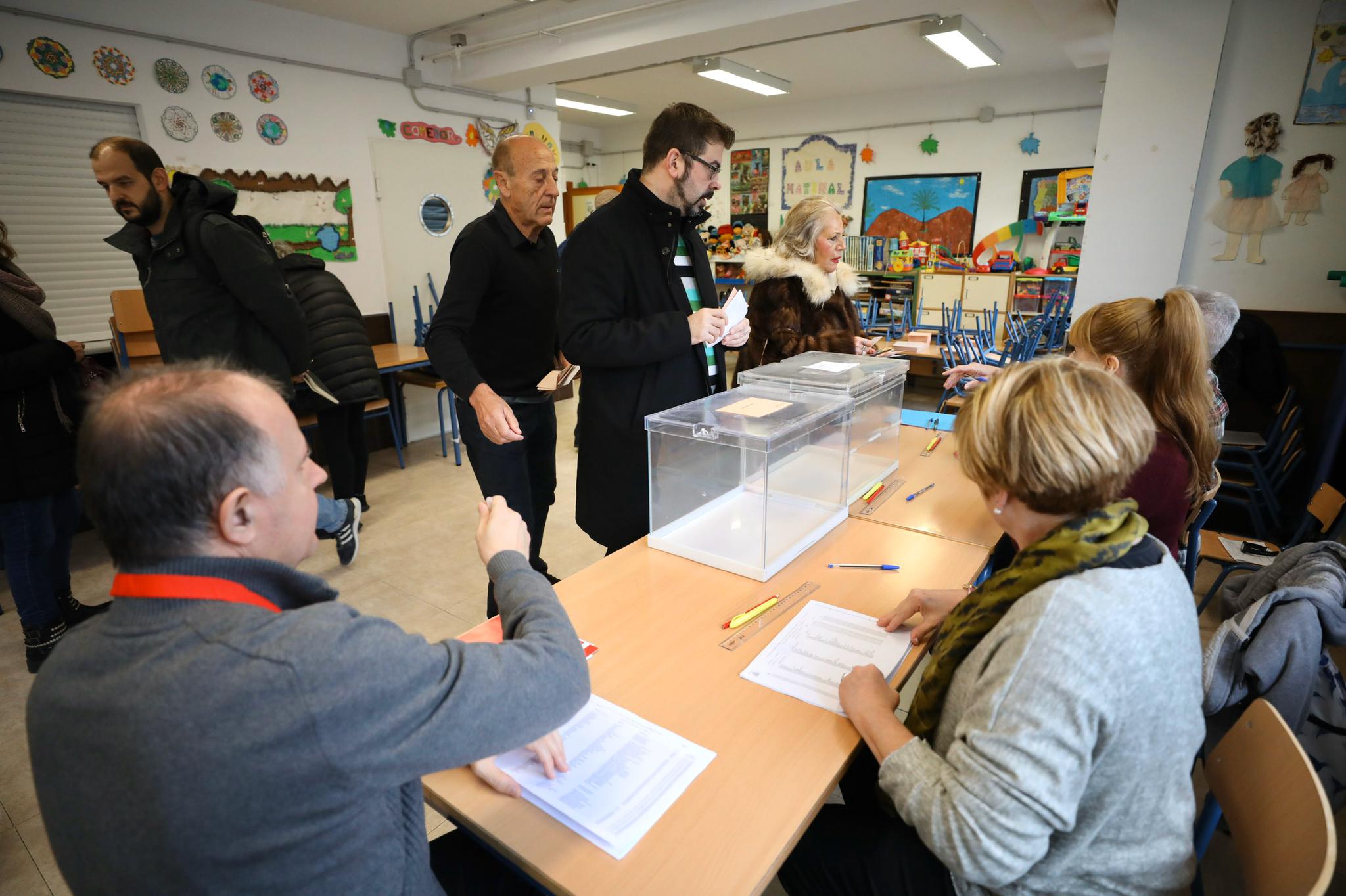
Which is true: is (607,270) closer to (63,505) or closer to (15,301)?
(15,301)

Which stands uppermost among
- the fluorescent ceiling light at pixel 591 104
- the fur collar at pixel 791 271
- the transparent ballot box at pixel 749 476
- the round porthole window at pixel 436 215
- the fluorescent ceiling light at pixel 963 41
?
the fluorescent ceiling light at pixel 591 104

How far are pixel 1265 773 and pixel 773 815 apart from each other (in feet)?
2.26

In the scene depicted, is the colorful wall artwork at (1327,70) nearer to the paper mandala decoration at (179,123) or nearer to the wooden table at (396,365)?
the wooden table at (396,365)

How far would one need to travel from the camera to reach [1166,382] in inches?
61.9

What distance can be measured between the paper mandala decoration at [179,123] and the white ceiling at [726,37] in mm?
893

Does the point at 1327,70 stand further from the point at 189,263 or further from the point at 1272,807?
the point at 189,263

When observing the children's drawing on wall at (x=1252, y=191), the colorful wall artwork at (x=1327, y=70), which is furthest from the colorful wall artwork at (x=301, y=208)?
the colorful wall artwork at (x=1327, y=70)

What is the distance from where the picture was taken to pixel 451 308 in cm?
207

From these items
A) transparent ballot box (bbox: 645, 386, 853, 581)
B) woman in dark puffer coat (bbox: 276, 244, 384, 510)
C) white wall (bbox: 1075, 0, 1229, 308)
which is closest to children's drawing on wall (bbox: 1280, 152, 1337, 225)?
white wall (bbox: 1075, 0, 1229, 308)

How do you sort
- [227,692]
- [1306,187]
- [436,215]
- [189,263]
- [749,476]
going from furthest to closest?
[436,215] < [1306,187] < [189,263] < [749,476] < [227,692]

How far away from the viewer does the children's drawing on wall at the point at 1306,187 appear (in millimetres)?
3158

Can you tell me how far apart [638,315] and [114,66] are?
3716 millimetres

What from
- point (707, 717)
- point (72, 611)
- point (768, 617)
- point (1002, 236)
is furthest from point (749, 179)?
point (707, 717)

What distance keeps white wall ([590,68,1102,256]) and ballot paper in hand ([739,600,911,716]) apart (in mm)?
6513
